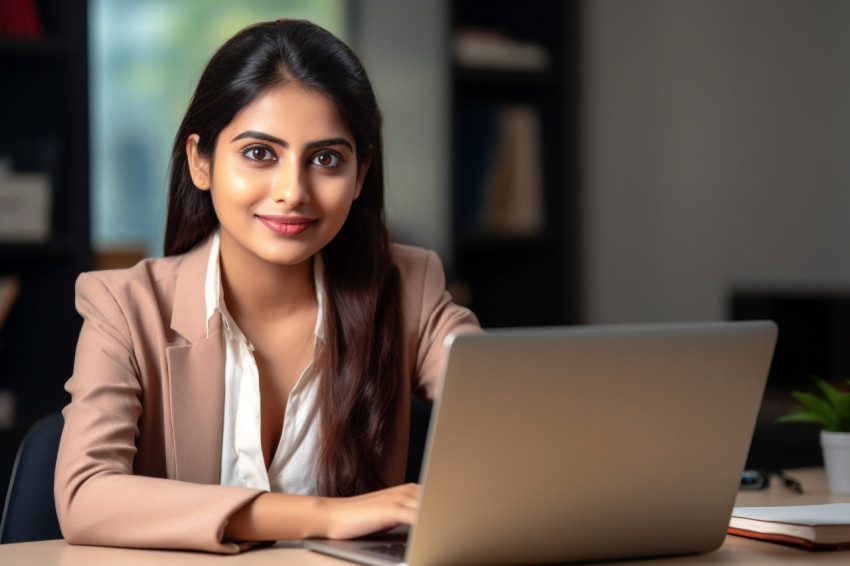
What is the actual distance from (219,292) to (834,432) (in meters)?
0.89

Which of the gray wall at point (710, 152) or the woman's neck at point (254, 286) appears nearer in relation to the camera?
the woman's neck at point (254, 286)

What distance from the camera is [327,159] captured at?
156 centimetres

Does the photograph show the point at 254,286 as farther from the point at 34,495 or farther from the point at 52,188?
the point at 52,188

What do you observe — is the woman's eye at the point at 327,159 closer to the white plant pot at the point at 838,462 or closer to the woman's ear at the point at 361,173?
the woman's ear at the point at 361,173

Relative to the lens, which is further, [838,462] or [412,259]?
[412,259]

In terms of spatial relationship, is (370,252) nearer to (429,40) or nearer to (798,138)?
(429,40)

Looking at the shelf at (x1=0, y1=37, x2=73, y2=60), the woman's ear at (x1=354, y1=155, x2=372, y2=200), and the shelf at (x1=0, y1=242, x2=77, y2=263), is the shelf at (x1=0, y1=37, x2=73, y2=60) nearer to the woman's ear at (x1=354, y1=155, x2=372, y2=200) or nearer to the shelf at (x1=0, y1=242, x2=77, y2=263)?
the shelf at (x1=0, y1=242, x2=77, y2=263)

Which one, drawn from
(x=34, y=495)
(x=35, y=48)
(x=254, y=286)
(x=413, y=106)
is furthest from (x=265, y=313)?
(x=413, y=106)

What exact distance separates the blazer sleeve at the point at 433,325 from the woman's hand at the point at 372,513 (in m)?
0.53

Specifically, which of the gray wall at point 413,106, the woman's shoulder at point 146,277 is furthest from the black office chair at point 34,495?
the gray wall at point 413,106

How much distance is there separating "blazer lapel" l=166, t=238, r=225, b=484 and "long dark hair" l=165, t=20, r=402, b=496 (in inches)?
6.2

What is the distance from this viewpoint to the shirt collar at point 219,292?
1600 millimetres

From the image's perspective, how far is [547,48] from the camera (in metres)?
3.65

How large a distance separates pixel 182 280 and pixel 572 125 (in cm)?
220
